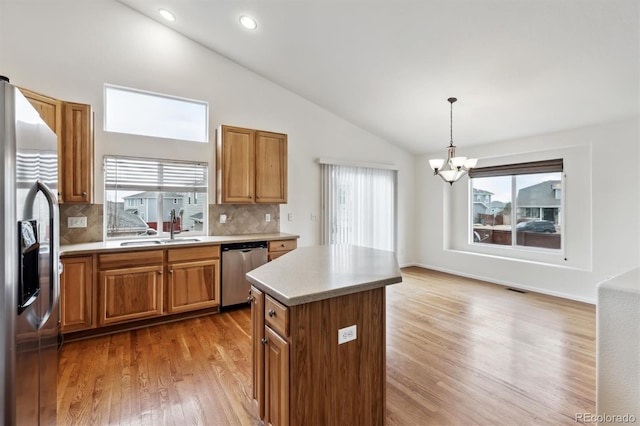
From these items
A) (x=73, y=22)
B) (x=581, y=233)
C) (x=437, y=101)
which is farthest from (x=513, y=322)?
(x=73, y=22)

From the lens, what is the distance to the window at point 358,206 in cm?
519

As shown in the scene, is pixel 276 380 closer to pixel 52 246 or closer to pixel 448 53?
pixel 52 246

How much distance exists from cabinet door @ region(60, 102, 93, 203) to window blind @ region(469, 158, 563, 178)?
19.2 ft

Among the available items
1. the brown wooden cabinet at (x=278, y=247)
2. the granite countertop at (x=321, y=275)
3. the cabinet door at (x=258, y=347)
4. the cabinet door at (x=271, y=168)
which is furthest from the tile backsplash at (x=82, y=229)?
the cabinet door at (x=258, y=347)

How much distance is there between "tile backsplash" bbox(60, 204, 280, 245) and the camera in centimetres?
331

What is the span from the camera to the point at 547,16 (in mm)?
2482

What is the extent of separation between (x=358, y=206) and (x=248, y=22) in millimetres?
3401

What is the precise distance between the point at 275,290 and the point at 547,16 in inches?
123

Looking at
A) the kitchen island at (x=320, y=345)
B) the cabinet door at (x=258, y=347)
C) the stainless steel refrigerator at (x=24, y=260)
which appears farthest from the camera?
the cabinet door at (x=258, y=347)

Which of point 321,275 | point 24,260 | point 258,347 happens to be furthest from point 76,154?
point 321,275

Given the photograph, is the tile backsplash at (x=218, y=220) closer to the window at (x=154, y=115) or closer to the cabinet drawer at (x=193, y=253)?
the cabinet drawer at (x=193, y=253)

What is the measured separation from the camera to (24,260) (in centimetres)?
105

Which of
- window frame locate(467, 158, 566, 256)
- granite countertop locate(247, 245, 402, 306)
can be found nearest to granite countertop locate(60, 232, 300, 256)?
granite countertop locate(247, 245, 402, 306)

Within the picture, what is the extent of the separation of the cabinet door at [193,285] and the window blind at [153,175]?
1159 millimetres
